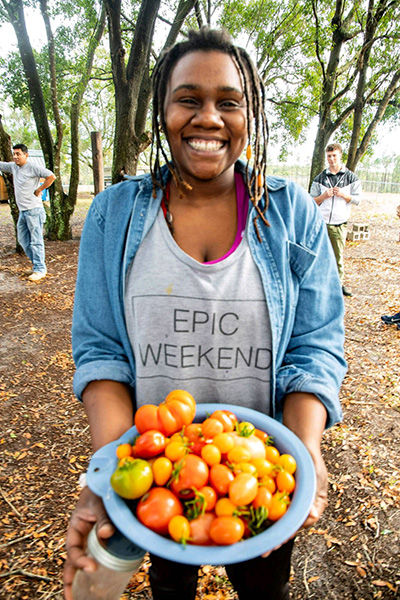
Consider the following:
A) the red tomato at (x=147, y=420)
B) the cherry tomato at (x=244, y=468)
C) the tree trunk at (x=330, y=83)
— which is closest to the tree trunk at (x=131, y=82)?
the tree trunk at (x=330, y=83)

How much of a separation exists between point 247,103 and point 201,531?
4.50 ft

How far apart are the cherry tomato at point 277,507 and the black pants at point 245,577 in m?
0.30

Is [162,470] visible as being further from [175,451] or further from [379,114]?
[379,114]

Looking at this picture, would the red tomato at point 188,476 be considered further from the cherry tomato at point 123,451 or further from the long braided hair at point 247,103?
the long braided hair at point 247,103

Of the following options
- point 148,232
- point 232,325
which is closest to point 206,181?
point 148,232

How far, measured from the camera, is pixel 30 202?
809 centimetres

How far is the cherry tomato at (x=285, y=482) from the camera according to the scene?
124 cm

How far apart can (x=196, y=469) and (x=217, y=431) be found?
140mm

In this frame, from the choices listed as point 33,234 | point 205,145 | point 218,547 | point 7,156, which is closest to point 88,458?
point 218,547

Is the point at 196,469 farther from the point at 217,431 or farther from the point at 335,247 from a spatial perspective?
the point at 335,247

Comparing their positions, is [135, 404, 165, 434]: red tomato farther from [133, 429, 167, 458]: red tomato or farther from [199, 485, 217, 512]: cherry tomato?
[199, 485, 217, 512]: cherry tomato

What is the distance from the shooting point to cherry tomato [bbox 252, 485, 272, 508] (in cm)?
119

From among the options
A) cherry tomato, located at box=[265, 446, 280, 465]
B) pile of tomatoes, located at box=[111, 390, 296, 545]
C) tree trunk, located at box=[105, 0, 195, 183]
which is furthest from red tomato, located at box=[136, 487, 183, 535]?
tree trunk, located at box=[105, 0, 195, 183]

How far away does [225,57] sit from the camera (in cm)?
139
